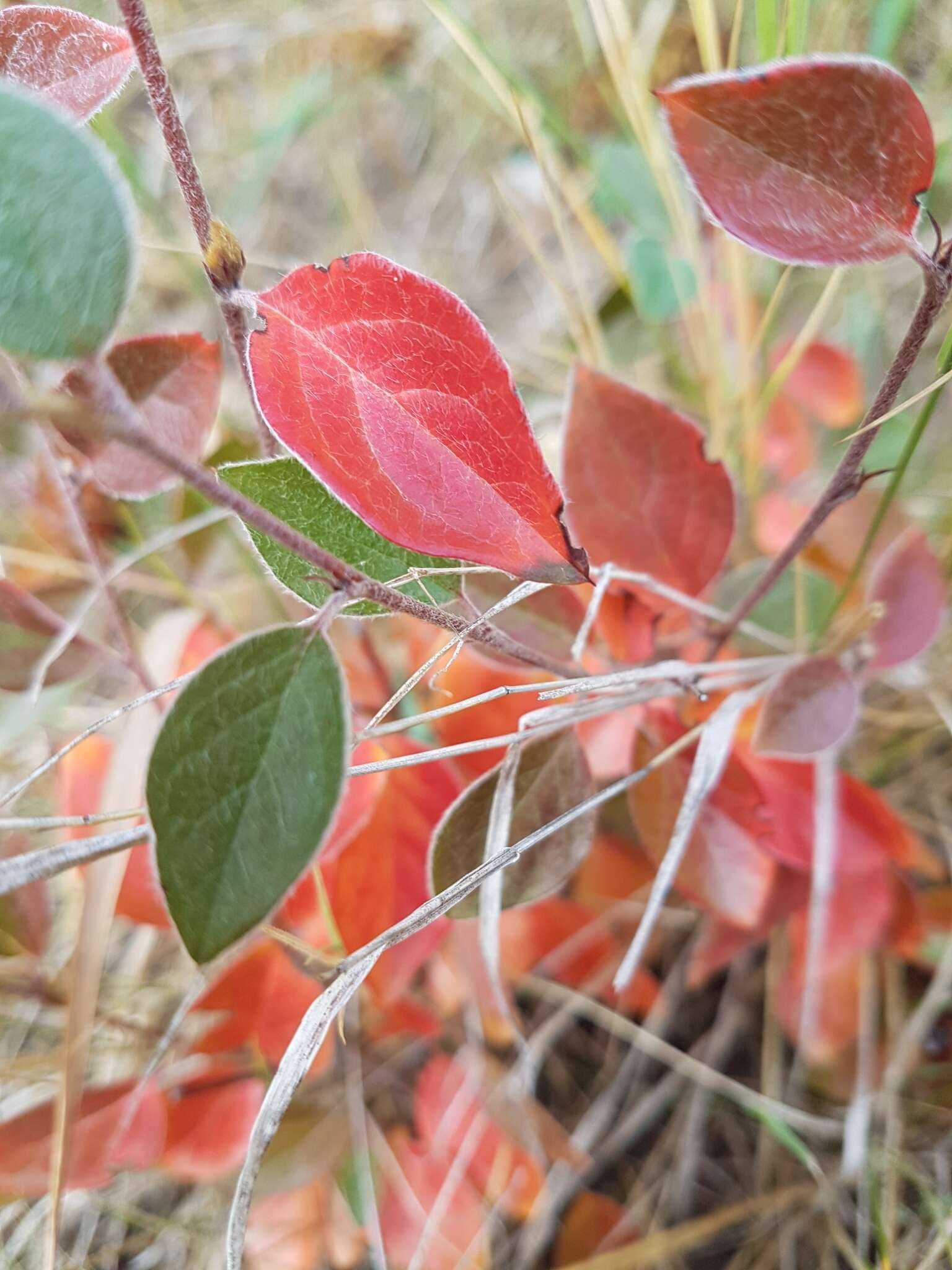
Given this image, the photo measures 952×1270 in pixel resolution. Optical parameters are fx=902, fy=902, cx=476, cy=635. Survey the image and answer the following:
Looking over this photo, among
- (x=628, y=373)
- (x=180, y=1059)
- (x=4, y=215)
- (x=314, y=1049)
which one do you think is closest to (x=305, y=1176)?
(x=180, y=1059)

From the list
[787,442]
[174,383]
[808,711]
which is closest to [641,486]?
[808,711]

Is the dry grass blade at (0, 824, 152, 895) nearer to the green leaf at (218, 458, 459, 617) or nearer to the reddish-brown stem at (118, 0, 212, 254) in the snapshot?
→ the green leaf at (218, 458, 459, 617)

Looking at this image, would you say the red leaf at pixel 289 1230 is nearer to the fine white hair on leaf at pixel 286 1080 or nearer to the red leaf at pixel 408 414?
the fine white hair on leaf at pixel 286 1080

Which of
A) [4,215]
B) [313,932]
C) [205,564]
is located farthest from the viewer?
[205,564]

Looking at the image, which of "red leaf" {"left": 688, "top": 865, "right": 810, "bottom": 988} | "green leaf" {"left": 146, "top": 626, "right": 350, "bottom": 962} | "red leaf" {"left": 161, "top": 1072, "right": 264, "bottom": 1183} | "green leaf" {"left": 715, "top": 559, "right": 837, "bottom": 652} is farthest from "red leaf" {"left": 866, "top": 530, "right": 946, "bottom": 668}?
"red leaf" {"left": 161, "top": 1072, "right": 264, "bottom": 1183}

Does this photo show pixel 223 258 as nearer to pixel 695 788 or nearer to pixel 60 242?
pixel 60 242

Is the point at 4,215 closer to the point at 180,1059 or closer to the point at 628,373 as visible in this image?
the point at 180,1059
